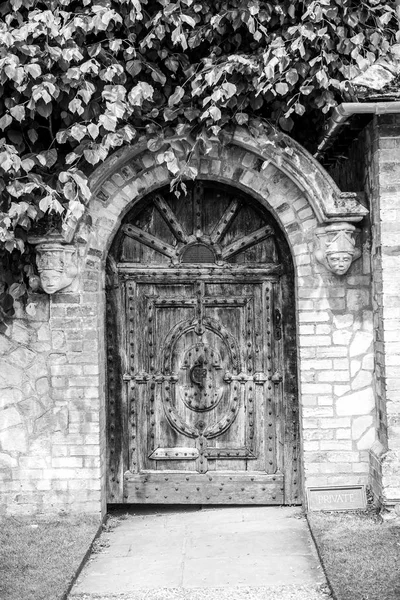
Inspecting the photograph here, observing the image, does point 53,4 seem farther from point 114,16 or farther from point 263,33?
point 263,33

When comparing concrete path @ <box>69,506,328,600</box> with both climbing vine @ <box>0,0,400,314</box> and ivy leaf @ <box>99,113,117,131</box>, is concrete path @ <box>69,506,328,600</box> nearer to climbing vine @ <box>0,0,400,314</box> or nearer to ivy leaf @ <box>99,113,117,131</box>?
climbing vine @ <box>0,0,400,314</box>

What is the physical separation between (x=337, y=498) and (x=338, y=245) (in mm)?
2078

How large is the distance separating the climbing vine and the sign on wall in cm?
281

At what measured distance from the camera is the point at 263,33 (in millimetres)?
5906

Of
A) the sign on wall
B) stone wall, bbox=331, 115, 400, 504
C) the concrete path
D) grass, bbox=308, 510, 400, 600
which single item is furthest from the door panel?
stone wall, bbox=331, 115, 400, 504

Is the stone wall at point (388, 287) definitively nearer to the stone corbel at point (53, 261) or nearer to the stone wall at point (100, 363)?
the stone wall at point (100, 363)

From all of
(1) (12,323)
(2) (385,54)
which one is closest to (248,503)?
(1) (12,323)

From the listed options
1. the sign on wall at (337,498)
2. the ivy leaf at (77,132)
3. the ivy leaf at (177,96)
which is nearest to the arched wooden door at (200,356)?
the sign on wall at (337,498)

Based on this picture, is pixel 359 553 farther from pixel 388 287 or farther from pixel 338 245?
pixel 338 245

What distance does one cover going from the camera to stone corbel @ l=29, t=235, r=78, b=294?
19.9 ft

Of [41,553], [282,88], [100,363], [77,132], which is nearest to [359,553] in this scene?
[41,553]

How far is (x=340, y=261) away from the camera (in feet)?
19.7

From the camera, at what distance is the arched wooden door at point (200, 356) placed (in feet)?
21.6

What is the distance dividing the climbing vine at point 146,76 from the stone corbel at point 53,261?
4.7 inches
